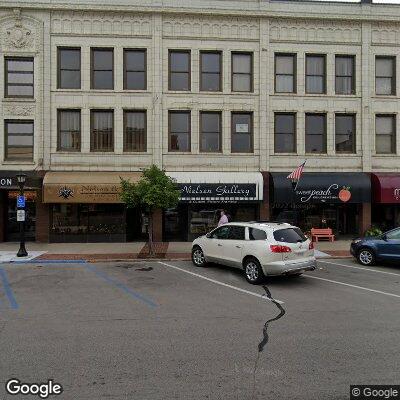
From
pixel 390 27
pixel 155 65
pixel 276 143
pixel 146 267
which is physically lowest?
pixel 146 267

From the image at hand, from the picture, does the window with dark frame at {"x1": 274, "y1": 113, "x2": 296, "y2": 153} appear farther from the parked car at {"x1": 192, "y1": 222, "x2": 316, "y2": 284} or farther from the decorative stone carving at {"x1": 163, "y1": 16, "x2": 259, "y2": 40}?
the parked car at {"x1": 192, "y1": 222, "x2": 316, "y2": 284}

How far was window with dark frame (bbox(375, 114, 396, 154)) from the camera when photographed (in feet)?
65.9

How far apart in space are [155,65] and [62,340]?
16.1 meters

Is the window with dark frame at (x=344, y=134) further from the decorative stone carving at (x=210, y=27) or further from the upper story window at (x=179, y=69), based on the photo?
the upper story window at (x=179, y=69)

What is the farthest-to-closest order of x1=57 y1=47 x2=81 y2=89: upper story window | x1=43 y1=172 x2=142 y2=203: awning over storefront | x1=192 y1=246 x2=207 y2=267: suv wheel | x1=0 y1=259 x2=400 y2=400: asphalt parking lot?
x1=57 y1=47 x2=81 y2=89: upper story window, x1=43 y1=172 x2=142 y2=203: awning over storefront, x1=192 y1=246 x2=207 y2=267: suv wheel, x1=0 y1=259 x2=400 y2=400: asphalt parking lot

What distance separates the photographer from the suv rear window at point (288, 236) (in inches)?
386

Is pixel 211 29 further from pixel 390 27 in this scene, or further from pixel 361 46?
pixel 390 27

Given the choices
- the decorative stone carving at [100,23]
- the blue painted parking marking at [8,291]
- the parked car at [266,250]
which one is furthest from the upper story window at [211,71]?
the blue painted parking marking at [8,291]

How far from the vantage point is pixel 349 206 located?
2022 cm

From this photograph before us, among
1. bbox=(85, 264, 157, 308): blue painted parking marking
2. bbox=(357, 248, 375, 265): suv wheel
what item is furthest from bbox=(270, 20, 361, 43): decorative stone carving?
bbox=(85, 264, 157, 308): blue painted parking marking

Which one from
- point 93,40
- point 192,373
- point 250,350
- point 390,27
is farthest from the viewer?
point 390,27

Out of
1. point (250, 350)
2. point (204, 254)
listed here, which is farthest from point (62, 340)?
point (204, 254)

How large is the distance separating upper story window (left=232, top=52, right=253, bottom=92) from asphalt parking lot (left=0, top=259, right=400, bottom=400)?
12.3m

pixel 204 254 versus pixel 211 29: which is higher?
pixel 211 29
